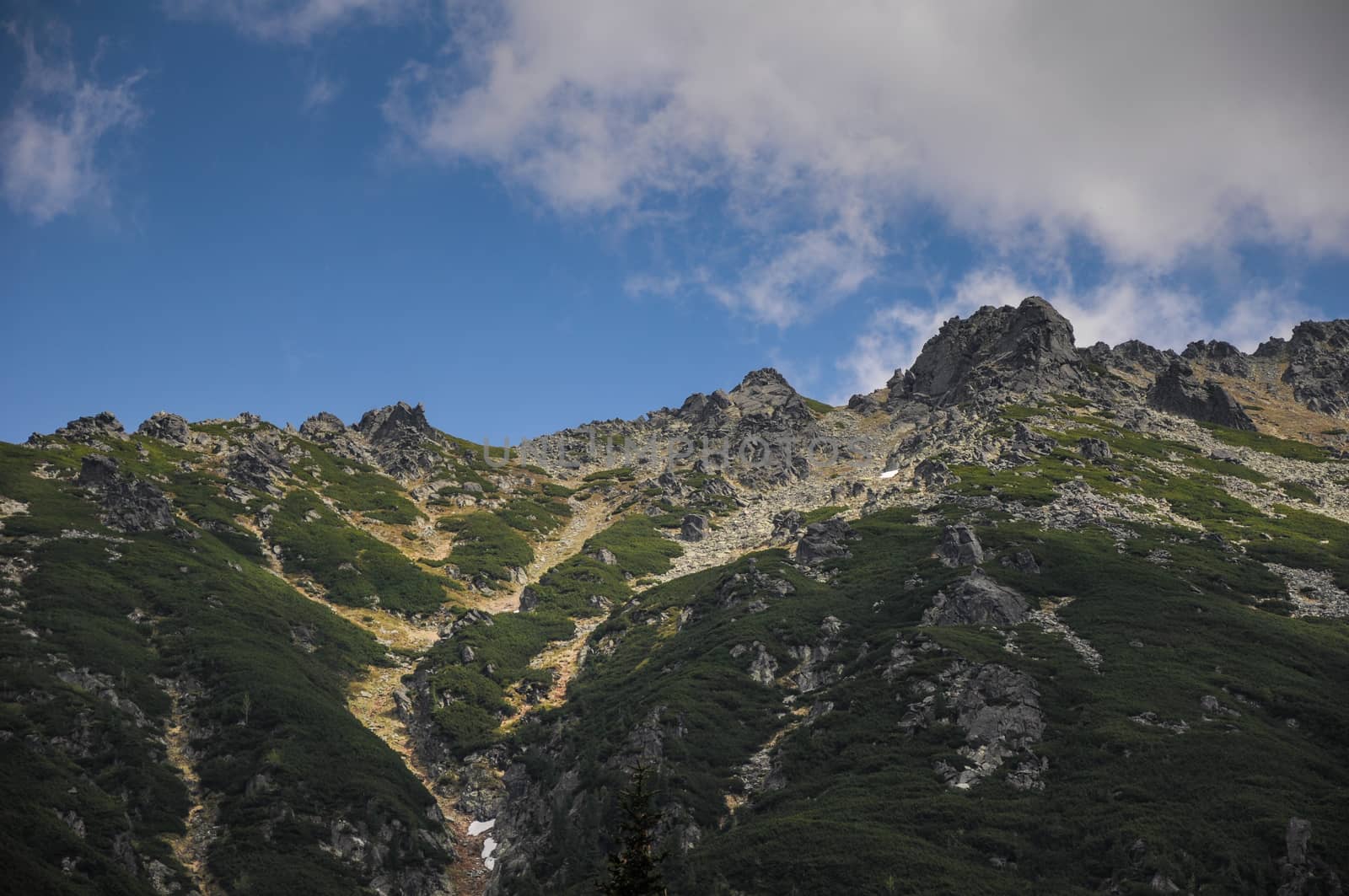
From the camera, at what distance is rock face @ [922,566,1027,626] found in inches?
3137

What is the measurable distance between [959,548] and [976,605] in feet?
46.5

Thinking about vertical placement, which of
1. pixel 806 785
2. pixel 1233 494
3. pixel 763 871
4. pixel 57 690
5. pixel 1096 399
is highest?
pixel 1096 399

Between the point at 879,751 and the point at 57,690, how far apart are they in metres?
62.1

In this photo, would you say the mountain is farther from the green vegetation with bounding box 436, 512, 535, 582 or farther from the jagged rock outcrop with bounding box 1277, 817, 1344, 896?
the green vegetation with bounding box 436, 512, 535, 582

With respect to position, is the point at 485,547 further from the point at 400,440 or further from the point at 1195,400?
the point at 1195,400

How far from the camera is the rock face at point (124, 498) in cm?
10119

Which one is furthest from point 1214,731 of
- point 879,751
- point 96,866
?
point 96,866

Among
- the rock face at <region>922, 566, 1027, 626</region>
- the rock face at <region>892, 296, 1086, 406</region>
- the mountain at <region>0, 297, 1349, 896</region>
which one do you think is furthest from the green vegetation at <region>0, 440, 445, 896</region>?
the rock face at <region>892, 296, 1086, 406</region>

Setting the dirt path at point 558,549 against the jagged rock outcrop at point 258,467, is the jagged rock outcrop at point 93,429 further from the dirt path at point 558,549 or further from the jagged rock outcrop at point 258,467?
the dirt path at point 558,549

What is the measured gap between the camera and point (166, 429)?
148 meters

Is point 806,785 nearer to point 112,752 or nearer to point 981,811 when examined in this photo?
point 981,811

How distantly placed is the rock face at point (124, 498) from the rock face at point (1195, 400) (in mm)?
182625

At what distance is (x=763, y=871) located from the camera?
5081 cm

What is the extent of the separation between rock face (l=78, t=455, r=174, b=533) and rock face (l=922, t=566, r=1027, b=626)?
91718 millimetres
